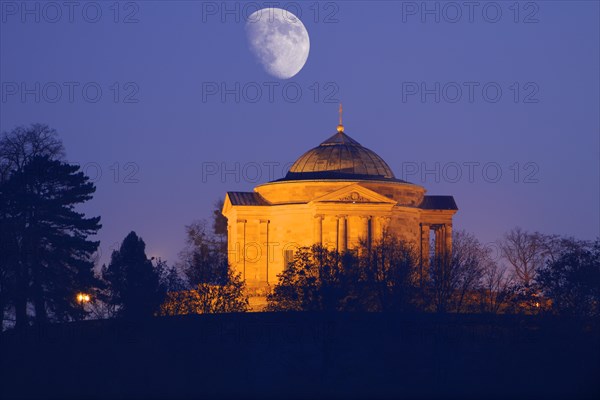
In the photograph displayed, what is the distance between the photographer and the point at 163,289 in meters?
107

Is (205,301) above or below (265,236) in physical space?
below

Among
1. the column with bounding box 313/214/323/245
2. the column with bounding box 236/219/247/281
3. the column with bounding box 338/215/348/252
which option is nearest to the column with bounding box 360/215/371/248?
the column with bounding box 338/215/348/252

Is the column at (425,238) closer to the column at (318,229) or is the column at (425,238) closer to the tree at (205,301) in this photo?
the column at (318,229)

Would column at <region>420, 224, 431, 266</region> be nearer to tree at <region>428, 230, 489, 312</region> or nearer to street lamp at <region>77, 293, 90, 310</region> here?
tree at <region>428, 230, 489, 312</region>

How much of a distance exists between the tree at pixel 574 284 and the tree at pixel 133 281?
1937 cm

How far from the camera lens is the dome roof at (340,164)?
130 meters

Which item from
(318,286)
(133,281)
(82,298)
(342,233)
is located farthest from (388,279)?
(342,233)

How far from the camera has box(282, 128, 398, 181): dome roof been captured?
130250mm

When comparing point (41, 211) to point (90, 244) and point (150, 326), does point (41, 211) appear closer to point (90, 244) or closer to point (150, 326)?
point (90, 244)

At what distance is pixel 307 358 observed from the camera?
3711 inches

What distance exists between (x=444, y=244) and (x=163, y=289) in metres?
29.7

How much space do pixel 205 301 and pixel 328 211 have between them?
20422mm

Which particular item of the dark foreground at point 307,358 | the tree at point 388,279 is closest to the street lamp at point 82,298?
the dark foreground at point 307,358

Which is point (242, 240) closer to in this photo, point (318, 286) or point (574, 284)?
point (318, 286)
